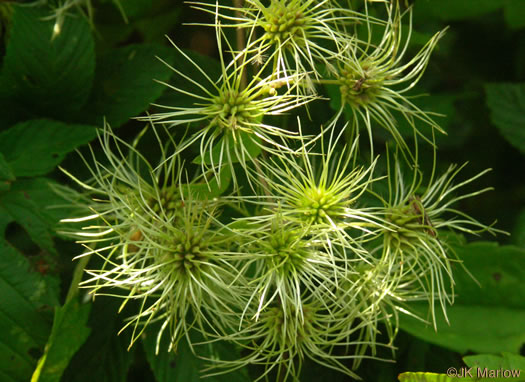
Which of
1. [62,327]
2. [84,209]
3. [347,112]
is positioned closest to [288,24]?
[347,112]

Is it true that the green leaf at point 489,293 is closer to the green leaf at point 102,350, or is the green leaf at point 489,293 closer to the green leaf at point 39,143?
the green leaf at point 102,350

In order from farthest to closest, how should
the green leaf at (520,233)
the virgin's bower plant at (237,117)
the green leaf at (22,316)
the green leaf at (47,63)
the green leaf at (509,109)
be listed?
the green leaf at (509,109) → the green leaf at (520,233) → the green leaf at (47,63) → the green leaf at (22,316) → the virgin's bower plant at (237,117)

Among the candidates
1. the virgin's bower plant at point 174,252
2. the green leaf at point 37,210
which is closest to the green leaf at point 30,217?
the green leaf at point 37,210

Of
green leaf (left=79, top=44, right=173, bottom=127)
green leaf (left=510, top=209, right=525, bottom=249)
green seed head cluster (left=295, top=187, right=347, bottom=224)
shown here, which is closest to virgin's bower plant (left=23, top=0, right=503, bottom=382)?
green seed head cluster (left=295, top=187, right=347, bottom=224)

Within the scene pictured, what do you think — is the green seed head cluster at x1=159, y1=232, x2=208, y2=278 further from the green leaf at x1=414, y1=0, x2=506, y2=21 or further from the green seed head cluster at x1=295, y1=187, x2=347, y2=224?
the green leaf at x1=414, y1=0, x2=506, y2=21

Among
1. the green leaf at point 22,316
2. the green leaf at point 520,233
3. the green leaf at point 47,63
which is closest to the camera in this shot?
the green leaf at point 22,316

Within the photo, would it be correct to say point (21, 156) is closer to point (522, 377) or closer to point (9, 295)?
point (9, 295)
